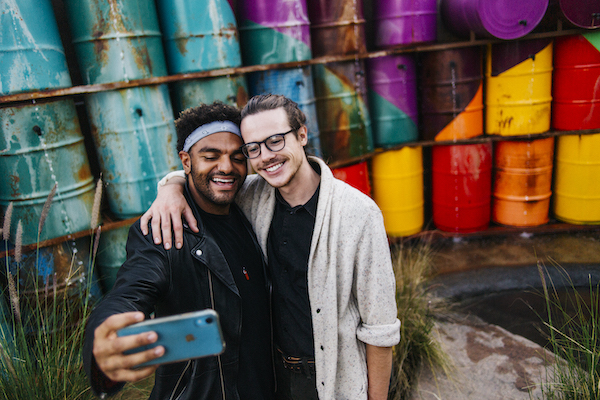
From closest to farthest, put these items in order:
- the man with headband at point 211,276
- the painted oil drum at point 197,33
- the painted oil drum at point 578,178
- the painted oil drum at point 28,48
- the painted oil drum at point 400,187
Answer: the man with headband at point 211,276, the painted oil drum at point 28,48, the painted oil drum at point 197,33, the painted oil drum at point 578,178, the painted oil drum at point 400,187

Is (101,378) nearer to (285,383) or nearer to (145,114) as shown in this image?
(285,383)

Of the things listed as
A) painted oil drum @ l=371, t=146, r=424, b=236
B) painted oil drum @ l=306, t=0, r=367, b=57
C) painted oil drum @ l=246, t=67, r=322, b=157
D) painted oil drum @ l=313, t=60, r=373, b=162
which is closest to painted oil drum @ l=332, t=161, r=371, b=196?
painted oil drum @ l=313, t=60, r=373, b=162

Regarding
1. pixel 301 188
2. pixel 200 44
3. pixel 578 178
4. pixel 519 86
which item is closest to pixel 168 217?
pixel 301 188

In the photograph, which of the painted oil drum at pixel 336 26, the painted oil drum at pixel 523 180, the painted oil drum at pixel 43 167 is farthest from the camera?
the painted oil drum at pixel 523 180

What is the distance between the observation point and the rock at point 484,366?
2.66m

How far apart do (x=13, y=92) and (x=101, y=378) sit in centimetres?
243

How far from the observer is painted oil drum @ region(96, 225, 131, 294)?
126 inches

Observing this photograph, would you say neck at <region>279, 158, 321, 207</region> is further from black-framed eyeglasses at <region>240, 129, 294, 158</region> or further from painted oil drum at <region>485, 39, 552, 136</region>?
painted oil drum at <region>485, 39, 552, 136</region>

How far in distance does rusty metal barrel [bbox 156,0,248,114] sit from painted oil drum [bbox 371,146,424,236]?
204 cm

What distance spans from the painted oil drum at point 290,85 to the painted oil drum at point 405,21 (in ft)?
3.98

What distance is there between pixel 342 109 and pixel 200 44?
5.09 ft

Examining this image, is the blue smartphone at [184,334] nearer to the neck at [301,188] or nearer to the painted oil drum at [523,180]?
the neck at [301,188]

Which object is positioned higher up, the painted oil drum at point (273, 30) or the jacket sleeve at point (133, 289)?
the painted oil drum at point (273, 30)

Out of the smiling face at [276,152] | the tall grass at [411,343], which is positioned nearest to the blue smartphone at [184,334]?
the smiling face at [276,152]
